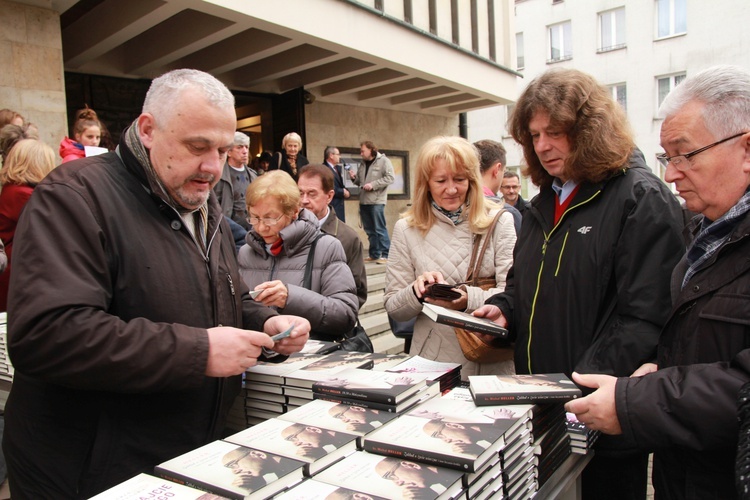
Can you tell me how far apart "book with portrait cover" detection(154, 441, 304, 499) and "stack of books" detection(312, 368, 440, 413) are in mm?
373

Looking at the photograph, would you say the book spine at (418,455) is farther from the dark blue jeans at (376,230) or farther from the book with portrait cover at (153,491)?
the dark blue jeans at (376,230)

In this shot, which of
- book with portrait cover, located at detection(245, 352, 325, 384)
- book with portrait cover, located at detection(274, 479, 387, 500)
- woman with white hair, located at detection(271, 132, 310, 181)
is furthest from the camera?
woman with white hair, located at detection(271, 132, 310, 181)

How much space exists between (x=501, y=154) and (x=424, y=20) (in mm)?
6360

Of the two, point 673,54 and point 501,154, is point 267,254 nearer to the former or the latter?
point 501,154

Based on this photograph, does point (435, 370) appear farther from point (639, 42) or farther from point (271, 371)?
point (639, 42)

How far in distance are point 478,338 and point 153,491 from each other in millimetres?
1624

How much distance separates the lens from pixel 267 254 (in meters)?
3.03

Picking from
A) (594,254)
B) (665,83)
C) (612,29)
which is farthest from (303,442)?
(612,29)

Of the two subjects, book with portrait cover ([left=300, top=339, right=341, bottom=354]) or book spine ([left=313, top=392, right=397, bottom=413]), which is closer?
book spine ([left=313, top=392, right=397, bottom=413])

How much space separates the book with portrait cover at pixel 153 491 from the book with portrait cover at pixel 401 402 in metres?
0.54

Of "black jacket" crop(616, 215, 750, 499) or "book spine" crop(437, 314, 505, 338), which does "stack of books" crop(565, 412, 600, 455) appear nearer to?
"black jacket" crop(616, 215, 750, 499)

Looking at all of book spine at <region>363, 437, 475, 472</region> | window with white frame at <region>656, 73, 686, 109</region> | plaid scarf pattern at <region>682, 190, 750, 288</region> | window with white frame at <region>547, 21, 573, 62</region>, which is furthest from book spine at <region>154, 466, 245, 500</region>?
window with white frame at <region>547, 21, 573, 62</region>

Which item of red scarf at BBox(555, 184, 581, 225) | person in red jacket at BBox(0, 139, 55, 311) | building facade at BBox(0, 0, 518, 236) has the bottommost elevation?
red scarf at BBox(555, 184, 581, 225)

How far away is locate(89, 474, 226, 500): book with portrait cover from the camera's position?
1.10 metres
